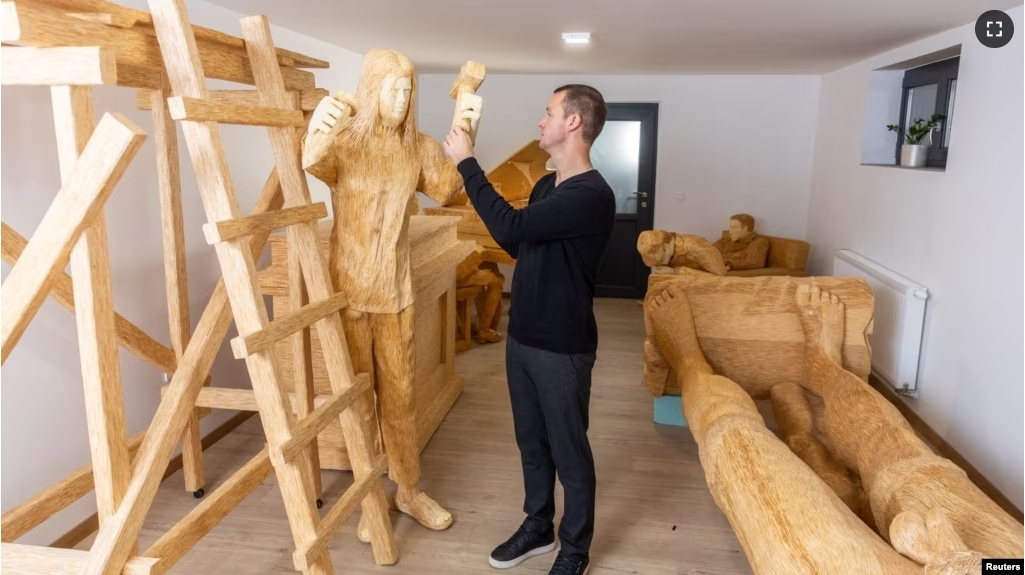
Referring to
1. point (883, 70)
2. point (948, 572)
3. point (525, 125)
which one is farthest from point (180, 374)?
point (525, 125)

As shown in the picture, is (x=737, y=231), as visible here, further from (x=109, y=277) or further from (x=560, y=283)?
(x=109, y=277)

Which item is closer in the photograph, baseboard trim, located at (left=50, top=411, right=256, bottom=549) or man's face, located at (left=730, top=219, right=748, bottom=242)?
baseboard trim, located at (left=50, top=411, right=256, bottom=549)

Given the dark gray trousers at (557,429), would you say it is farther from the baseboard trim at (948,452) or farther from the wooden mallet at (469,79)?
the baseboard trim at (948,452)

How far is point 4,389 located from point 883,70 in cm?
552

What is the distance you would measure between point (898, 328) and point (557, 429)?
9.02ft

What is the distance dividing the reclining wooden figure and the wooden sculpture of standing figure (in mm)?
1146

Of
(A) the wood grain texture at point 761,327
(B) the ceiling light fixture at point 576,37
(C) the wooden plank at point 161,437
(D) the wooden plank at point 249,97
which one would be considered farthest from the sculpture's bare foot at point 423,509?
(B) the ceiling light fixture at point 576,37

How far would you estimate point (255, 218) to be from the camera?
1855 mm

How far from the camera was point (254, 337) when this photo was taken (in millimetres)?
1804

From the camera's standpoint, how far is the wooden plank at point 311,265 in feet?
6.83

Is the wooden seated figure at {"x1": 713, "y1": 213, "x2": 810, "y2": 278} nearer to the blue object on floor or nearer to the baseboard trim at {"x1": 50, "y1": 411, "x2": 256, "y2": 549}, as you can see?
the blue object on floor

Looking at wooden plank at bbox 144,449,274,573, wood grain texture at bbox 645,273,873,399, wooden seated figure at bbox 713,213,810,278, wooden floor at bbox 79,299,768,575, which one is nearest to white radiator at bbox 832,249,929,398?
wood grain texture at bbox 645,273,873,399

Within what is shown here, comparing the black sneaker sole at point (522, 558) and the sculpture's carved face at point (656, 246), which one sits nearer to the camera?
the black sneaker sole at point (522, 558)

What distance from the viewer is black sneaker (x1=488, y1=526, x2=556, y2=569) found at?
2498 mm
